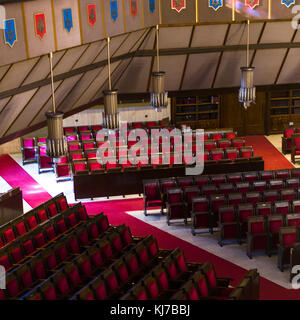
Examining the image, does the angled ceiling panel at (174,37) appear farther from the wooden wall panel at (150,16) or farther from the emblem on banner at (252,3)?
the emblem on banner at (252,3)

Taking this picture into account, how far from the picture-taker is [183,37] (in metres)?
11.9

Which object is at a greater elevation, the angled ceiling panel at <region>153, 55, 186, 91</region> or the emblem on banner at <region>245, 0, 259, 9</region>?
the emblem on banner at <region>245, 0, 259, 9</region>

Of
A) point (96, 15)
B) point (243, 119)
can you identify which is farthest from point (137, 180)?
point (243, 119)

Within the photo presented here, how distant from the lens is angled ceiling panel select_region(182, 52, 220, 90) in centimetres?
1284

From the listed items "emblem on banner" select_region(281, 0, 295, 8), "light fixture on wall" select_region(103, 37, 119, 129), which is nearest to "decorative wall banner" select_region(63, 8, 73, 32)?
"light fixture on wall" select_region(103, 37, 119, 129)

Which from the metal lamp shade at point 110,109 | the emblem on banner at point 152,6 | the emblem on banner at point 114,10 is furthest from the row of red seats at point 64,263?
the emblem on banner at point 152,6

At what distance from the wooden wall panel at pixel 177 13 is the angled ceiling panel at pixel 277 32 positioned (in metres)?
1.89

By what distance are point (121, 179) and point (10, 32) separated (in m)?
7.11

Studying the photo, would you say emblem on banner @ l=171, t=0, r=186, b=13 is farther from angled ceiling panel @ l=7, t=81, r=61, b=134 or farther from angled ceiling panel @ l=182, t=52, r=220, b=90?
angled ceiling panel @ l=7, t=81, r=61, b=134

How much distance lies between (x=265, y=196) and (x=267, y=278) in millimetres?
2195

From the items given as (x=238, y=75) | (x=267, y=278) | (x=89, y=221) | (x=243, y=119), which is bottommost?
(x=267, y=278)

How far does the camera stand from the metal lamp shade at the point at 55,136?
704 centimetres

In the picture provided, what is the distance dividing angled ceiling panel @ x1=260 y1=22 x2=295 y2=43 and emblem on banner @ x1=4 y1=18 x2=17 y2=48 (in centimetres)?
700
